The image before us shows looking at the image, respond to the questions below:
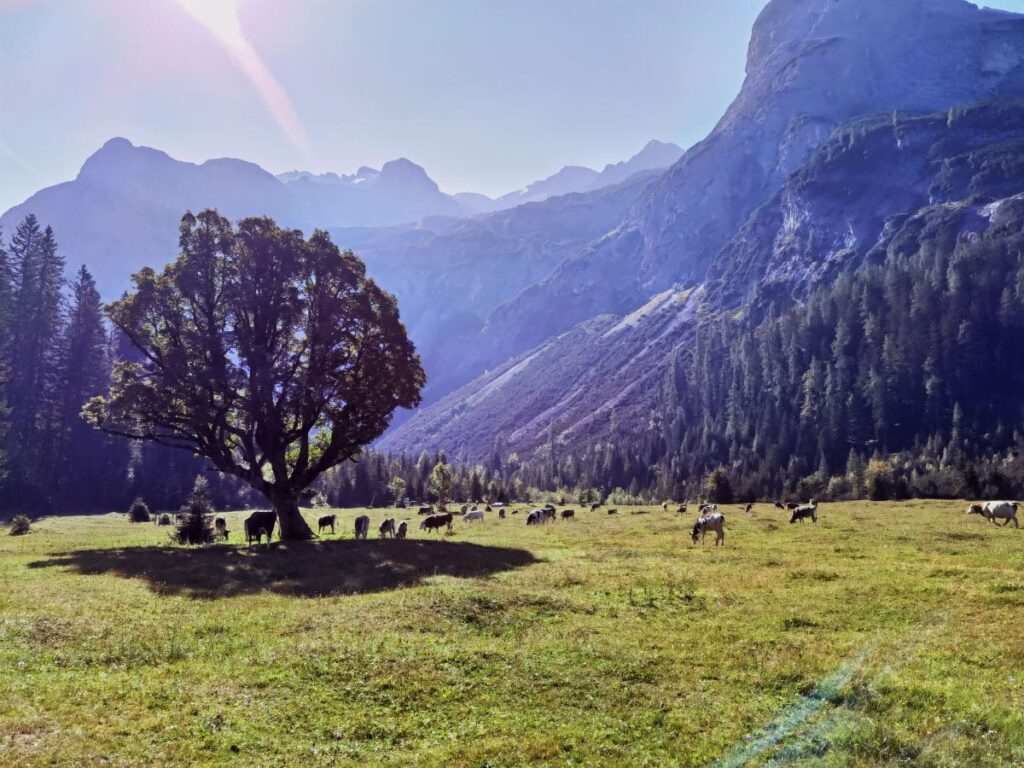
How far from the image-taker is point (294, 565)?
29.5 metres

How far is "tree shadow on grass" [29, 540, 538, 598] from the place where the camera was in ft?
79.2

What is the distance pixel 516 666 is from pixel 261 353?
32.3 m

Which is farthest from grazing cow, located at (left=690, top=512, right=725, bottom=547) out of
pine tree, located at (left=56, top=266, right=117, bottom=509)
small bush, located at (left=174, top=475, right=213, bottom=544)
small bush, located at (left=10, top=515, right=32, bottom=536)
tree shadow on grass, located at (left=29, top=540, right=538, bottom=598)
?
pine tree, located at (left=56, top=266, right=117, bottom=509)

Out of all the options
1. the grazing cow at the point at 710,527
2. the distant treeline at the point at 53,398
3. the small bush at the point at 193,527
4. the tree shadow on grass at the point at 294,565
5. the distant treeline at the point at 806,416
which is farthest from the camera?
the distant treeline at the point at 806,416

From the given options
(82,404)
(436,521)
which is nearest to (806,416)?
(436,521)

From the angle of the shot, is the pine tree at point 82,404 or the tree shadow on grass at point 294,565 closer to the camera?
the tree shadow on grass at point 294,565

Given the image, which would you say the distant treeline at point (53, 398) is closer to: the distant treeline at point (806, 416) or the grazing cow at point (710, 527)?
the distant treeline at point (806, 416)

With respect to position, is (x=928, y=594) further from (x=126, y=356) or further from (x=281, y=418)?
(x=126, y=356)

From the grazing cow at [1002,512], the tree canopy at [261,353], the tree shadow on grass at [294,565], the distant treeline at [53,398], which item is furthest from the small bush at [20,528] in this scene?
the grazing cow at [1002,512]

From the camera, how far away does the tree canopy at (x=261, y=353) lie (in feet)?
129

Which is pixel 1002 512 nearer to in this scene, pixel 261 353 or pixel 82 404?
pixel 261 353

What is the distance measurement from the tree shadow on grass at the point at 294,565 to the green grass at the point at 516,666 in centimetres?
28

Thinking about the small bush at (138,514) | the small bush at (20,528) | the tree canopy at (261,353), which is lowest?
the small bush at (138,514)

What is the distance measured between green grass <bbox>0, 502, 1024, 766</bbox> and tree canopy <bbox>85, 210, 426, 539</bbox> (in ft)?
46.2
